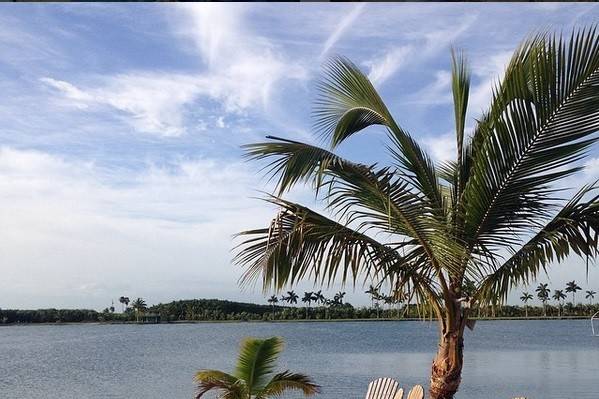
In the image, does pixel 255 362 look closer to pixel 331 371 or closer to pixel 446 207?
pixel 446 207

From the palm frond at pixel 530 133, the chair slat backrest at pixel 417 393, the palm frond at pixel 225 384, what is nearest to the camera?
the palm frond at pixel 530 133

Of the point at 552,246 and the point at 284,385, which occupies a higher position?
the point at 552,246

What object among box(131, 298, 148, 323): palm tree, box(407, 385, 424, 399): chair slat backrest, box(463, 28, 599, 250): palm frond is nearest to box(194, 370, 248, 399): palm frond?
box(407, 385, 424, 399): chair slat backrest

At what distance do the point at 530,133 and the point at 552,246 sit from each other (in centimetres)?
102

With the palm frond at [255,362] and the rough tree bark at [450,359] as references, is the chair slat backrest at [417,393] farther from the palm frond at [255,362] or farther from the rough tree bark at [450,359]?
the palm frond at [255,362]

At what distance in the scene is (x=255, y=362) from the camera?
697cm

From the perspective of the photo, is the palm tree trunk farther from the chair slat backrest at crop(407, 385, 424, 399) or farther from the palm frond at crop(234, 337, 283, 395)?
the palm frond at crop(234, 337, 283, 395)

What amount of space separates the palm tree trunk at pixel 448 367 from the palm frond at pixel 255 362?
5.84ft

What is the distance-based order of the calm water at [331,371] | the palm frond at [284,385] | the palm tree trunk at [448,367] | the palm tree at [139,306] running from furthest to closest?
the palm tree at [139,306]
the calm water at [331,371]
the palm frond at [284,385]
the palm tree trunk at [448,367]

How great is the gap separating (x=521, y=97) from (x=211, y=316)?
346ft

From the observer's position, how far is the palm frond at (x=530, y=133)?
4668 mm

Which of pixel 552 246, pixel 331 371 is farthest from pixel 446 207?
pixel 331 371

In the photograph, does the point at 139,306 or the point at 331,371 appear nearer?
the point at 331,371

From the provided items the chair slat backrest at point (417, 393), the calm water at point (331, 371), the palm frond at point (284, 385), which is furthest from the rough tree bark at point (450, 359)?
the calm water at point (331, 371)
